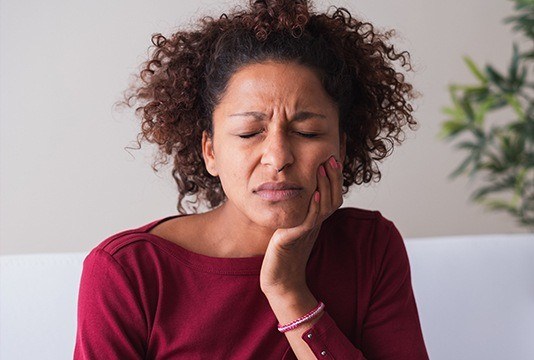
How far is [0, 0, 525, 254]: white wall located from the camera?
8.97ft

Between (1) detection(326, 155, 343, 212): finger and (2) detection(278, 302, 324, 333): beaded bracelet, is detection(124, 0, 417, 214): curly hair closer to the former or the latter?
(1) detection(326, 155, 343, 212): finger

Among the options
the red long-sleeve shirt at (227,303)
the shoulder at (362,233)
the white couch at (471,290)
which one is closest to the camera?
the red long-sleeve shirt at (227,303)

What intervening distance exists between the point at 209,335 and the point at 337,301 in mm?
314

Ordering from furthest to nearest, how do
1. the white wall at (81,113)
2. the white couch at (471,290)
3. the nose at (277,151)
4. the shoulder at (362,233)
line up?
the white wall at (81,113)
the white couch at (471,290)
the shoulder at (362,233)
the nose at (277,151)

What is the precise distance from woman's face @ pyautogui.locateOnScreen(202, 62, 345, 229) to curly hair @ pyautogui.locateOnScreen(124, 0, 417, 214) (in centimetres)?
5

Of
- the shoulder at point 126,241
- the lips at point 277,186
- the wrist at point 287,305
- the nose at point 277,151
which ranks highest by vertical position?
the nose at point 277,151

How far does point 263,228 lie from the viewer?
1855 mm

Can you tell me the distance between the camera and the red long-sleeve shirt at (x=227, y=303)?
173cm

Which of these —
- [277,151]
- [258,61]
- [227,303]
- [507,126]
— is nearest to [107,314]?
[227,303]

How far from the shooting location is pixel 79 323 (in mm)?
1743

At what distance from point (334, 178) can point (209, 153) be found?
11.8 inches

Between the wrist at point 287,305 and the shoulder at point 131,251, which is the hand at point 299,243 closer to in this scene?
the wrist at point 287,305

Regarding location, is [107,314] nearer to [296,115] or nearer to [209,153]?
[209,153]

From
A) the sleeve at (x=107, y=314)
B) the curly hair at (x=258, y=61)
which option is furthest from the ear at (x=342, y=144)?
the sleeve at (x=107, y=314)
